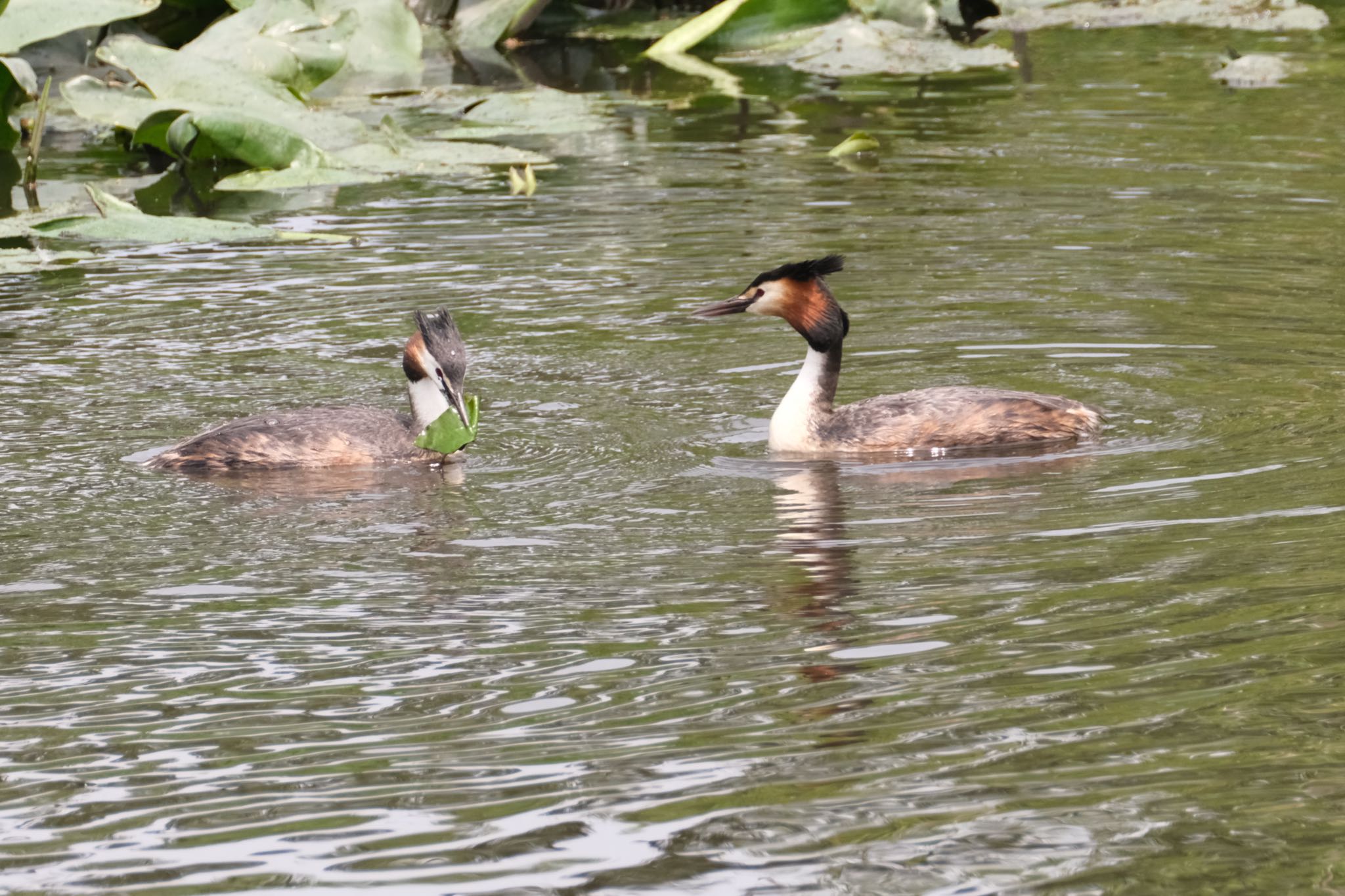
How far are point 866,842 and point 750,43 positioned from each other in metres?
15.7

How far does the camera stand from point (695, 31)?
1781 cm

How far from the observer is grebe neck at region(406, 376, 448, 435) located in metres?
7.79

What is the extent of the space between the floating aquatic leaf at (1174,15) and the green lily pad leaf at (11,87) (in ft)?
33.5

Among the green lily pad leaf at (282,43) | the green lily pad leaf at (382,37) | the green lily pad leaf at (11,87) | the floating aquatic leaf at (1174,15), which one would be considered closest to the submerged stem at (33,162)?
the green lily pad leaf at (11,87)

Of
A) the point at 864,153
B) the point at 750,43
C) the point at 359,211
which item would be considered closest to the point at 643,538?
the point at 359,211

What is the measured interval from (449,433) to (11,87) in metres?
7.18

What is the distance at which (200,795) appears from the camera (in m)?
4.21

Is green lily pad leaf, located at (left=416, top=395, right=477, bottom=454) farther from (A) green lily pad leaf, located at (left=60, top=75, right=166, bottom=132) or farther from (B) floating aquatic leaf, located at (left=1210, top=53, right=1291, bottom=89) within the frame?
(B) floating aquatic leaf, located at (left=1210, top=53, right=1291, bottom=89)

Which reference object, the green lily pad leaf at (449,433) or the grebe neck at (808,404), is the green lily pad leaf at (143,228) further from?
the grebe neck at (808,404)

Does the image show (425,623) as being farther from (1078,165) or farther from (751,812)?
(1078,165)

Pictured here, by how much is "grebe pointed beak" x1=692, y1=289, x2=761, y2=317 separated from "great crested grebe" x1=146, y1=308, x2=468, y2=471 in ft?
3.39

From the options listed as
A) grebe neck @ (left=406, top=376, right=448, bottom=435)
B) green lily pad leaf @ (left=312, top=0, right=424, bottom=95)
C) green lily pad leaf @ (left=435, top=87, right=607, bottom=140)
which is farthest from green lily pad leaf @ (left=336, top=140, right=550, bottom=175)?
grebe neck @ (left=406, top=376, right=448, bottom=435)

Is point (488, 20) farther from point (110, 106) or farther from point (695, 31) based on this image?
point (110, 106)

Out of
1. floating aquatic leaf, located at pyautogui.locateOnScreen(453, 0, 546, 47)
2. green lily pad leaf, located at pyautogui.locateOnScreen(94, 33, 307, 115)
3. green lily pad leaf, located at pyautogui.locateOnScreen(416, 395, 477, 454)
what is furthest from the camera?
floating aquatic leaf, located at pyautogui.locateOnScreen(453, 0, 546, 47)
